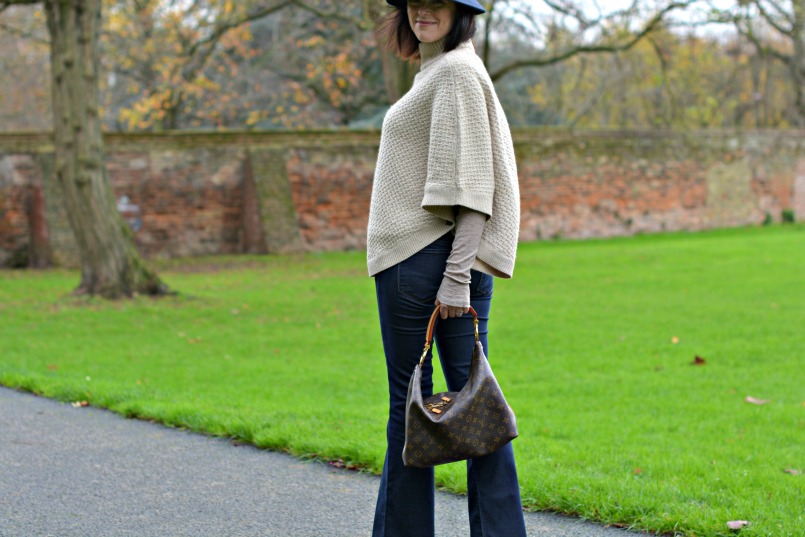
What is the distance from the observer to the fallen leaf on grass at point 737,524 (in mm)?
4027

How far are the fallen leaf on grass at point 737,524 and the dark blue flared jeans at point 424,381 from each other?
1122 mm

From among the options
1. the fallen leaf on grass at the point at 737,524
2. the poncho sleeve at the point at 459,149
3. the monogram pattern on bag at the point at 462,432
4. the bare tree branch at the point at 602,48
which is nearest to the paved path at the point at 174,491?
the fallen leaf on grass at the point at 737,524

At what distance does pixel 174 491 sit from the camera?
4770 mm

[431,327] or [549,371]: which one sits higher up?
[431,327]

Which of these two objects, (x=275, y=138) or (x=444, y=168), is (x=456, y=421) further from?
(x=275, y=138)

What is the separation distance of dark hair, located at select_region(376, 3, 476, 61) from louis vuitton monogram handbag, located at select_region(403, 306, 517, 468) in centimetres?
89

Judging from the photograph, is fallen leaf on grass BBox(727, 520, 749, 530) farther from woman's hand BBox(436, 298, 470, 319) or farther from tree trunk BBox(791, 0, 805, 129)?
tree trunk BBox(791, 0, 805, 129)

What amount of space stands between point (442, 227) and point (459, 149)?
0.25 m

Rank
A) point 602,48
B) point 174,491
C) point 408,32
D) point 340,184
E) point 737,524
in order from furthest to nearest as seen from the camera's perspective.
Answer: point 340,184 → point 602,48 → point 174,491 → point 737,524 → point 408,32

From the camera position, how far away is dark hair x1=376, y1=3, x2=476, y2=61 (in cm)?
332

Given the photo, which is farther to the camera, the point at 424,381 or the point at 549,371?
the point at 549,371

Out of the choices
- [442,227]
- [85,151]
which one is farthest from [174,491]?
[85,151]

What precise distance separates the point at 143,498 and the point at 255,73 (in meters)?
23.1

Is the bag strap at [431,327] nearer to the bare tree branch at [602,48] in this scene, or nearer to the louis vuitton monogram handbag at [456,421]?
the louis vuitton monogram handbag at [456,421]
